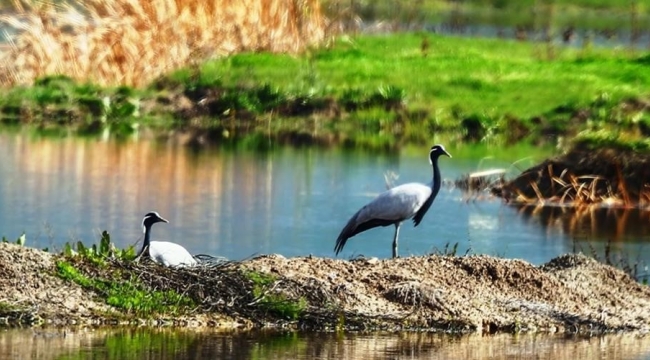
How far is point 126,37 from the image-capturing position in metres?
32.5

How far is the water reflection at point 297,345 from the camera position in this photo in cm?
1226

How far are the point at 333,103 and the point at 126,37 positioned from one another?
3.82 m

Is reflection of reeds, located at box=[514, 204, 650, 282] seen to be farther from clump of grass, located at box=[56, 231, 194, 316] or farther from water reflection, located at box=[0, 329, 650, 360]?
clump of grass, located at box=[56, 231, 194, 316]

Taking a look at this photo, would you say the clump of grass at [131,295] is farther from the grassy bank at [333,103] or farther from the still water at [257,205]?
the grassy bank at [333,103]

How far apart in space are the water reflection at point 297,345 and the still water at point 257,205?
12.6 ft

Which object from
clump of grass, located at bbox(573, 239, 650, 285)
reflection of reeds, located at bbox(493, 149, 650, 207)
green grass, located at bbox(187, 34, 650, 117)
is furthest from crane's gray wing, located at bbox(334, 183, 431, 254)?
green grass, located at bbox(187, 34, 650, 117)

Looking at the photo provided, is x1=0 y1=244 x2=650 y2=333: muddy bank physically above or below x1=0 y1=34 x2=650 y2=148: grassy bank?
below

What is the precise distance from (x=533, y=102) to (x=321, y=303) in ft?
65.0

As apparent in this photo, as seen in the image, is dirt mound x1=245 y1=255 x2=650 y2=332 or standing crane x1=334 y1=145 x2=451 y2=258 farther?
standing crane x1=334 y1=145 x2=451 y2=258

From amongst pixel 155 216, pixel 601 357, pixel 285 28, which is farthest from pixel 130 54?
pixel 601 357

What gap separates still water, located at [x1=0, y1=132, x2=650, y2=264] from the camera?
1878 centimetres

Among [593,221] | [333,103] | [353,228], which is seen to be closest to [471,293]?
[353,228]

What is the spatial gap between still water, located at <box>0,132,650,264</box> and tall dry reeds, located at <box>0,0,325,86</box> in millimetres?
3417

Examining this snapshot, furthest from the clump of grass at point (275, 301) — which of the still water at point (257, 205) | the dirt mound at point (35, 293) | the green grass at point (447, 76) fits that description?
the green grass at point (447, 76)
